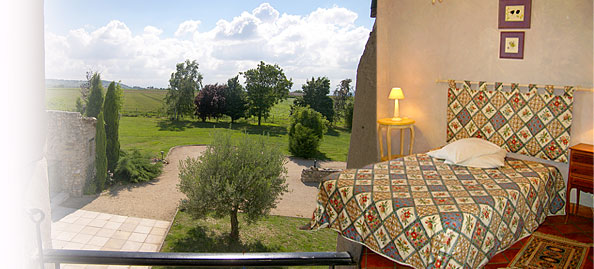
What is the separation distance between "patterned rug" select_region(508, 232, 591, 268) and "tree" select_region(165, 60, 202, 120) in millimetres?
6585

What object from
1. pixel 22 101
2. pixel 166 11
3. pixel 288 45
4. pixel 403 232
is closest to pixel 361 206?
pixel 403 232

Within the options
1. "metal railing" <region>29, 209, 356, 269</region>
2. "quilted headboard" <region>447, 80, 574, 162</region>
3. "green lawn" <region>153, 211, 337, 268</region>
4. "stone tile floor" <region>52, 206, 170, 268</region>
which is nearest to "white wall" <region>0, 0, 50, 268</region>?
"metal railing" <region>29, 209, 356, 269</region>

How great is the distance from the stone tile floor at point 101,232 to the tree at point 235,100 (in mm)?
2631

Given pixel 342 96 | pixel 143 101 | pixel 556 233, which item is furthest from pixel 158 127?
pixel 556 233

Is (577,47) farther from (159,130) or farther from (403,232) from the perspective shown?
(159,130)

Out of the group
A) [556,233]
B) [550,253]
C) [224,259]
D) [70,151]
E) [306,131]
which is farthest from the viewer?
[306,131]

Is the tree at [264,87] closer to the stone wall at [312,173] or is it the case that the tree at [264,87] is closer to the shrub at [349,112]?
the shrub at [349,112]

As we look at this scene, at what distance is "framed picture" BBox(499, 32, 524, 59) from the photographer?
416 centimetres

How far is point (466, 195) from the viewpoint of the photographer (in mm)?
2850

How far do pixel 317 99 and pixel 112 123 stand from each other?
412 centimetres

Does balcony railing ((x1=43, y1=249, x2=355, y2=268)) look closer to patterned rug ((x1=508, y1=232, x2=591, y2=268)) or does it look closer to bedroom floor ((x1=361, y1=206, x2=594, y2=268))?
bedroom floor ((x1=361, y1=206, x2=594, y2=268))

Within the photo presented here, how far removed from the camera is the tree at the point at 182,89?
8266 mm

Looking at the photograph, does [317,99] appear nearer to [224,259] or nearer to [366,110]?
[366,110]

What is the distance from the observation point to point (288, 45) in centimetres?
916
